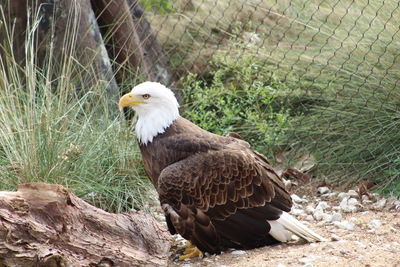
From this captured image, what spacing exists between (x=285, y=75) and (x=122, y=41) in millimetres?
1528

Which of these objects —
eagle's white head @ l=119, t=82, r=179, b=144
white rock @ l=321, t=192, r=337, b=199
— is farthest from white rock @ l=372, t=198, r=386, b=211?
eagle's white head @ l=119, t=82, r=179, b=144

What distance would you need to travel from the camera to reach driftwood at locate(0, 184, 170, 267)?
12.4 ft

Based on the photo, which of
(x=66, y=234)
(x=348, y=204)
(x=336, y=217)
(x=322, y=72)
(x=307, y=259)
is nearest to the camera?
(x=66, y=234)

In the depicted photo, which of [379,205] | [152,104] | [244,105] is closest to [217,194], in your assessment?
[152,104]

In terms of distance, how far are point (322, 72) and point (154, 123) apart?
2.38 m

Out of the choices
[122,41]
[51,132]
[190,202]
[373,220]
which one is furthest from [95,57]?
[373,220]

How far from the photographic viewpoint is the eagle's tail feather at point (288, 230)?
4.73m

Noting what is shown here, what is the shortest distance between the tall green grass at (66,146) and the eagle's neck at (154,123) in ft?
1.71

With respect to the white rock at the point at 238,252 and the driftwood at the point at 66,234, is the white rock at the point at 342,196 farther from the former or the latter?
the driftwood at the point at 66,234

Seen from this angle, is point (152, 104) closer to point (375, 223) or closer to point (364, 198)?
point (375, 223)

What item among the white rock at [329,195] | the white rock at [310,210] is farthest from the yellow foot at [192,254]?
the white rock at [329,195]

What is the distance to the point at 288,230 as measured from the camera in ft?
15.6

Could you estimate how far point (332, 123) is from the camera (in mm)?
6609

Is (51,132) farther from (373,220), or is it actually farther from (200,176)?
(373,220)
